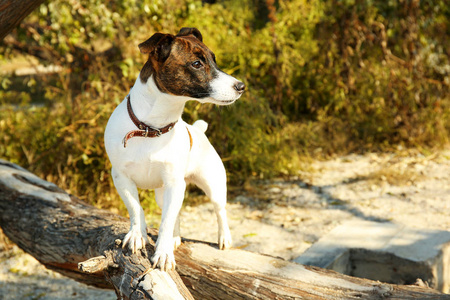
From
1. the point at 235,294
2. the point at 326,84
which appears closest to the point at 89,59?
the point at 326,84

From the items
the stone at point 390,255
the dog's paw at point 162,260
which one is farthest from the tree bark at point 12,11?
the stone at point 390,255

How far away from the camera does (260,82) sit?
6668mm

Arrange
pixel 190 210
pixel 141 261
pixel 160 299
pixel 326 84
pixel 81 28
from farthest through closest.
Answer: pixel 326 84 → pixel 81 28 → pixel 190 210 → pixel 141 261 → pixel 160 299

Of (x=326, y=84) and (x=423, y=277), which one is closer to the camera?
(x=423, y=277)

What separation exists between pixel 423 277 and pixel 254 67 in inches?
152

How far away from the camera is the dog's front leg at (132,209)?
2205 mm

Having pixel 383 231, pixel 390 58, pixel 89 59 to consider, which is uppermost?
pixel 390 58

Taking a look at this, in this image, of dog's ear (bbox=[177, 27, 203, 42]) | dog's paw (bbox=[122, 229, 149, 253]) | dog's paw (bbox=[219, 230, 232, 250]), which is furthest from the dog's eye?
→ dog's paw (bbox=[219, 230, 232, 250])

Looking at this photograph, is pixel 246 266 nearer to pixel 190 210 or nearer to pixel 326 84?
pixel 190 210

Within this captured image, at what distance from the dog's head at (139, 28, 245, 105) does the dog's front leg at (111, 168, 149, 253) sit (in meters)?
0.47

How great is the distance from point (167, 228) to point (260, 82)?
478cm

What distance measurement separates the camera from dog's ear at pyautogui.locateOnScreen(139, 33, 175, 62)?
1.96 m

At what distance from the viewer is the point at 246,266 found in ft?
8.11

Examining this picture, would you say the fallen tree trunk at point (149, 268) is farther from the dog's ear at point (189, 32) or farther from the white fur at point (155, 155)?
the dog's ear at point (189, 32)
